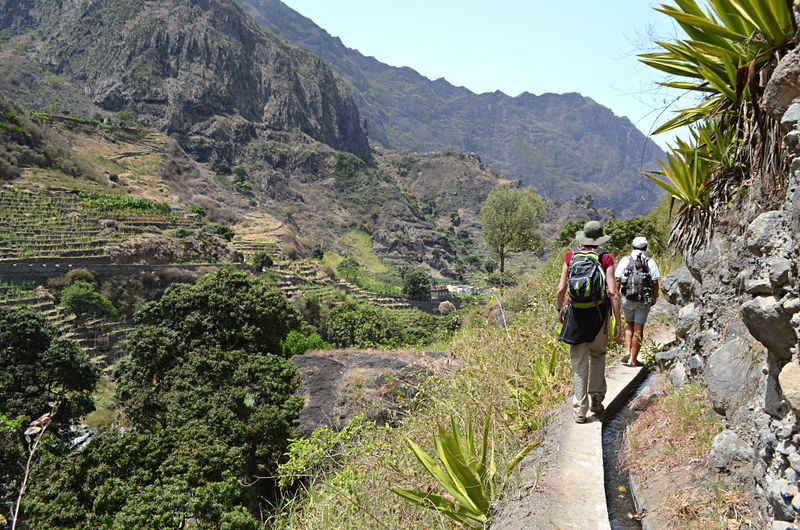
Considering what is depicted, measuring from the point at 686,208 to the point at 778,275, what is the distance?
2.67 m

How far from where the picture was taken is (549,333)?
17.5 ft

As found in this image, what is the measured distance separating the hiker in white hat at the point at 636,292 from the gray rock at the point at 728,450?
2.47 m

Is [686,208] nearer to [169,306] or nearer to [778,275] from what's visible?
[778,275]

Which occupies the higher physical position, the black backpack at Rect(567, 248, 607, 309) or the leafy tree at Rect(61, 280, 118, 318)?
the black backpack at Rect(567, 248, 607, 309)

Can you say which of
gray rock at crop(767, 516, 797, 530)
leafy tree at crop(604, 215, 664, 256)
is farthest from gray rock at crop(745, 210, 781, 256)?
leafy tree at crop(604, 215, 664, 256)

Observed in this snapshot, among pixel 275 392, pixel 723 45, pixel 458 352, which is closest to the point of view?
pixel 723 45

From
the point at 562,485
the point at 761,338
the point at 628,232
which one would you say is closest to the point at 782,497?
the point at 761,338

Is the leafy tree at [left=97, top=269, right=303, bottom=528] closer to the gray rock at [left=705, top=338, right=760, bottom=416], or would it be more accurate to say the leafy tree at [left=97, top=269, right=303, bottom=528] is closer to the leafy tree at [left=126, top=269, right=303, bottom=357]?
the leafy tree at [left=126, top=269, right=303, bottom=357]

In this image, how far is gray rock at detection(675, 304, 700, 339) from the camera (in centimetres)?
394

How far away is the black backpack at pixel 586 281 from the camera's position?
3.51 m

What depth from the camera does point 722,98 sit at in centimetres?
374

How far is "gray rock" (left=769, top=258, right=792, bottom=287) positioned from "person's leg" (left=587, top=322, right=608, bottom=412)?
1686mm

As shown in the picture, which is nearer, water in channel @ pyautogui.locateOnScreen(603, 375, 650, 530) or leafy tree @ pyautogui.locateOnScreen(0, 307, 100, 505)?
water in channel @ pyautogui.locateOnScreen(603, 375, 650, 530)

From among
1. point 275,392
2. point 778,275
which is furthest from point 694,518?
point 275,392
